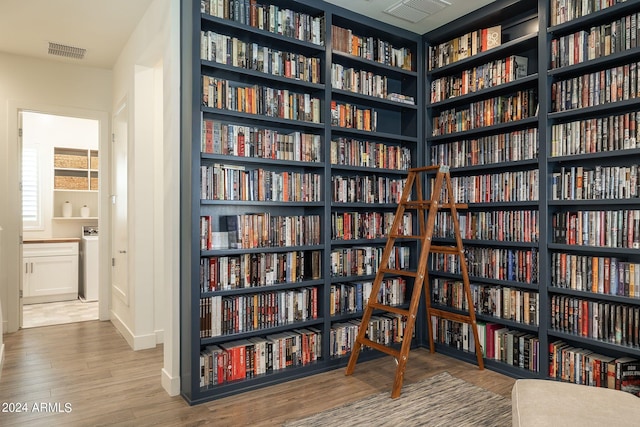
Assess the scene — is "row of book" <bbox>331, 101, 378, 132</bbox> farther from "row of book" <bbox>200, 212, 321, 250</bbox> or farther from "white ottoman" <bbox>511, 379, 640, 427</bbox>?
"white ottoman" <bbox>511, 379, 640, 427</bbox>

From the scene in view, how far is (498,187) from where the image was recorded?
313 cm

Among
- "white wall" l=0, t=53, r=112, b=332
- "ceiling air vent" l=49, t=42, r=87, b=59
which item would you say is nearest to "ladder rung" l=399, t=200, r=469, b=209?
"ceiling air vent" l=49, t=42, r=87, b=59

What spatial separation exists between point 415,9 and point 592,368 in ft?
9.21

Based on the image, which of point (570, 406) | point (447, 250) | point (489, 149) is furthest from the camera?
point (489, 149)

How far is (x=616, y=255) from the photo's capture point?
2.61 m

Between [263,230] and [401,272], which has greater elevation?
[263,230]

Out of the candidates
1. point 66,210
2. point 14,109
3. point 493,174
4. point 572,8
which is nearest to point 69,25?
point 14,109

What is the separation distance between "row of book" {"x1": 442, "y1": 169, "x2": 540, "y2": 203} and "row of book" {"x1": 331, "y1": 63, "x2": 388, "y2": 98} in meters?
1.02

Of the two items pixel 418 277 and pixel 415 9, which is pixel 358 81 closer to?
pixel 415 9

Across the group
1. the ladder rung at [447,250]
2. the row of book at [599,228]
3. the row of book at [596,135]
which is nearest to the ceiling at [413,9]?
the row of book at [596,135]

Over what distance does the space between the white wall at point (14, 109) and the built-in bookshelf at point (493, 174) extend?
3.91 metres

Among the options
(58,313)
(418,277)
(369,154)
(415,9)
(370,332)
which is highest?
(415,9)

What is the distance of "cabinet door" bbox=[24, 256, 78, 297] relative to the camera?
5.39 meters

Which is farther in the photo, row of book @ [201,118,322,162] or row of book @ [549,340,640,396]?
row of book @ [201,118,322,162]
